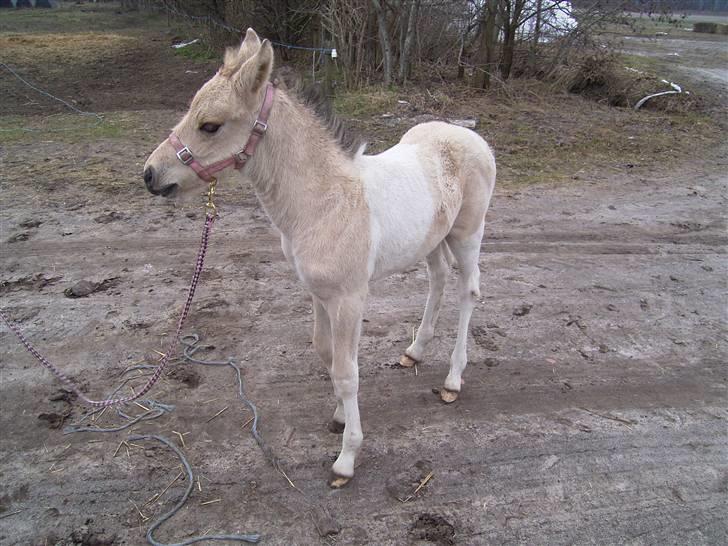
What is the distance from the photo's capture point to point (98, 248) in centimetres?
533

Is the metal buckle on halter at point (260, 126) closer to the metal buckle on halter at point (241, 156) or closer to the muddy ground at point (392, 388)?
the metal buckle on halter at point (241, 156)

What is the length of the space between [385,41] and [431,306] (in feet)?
29.2

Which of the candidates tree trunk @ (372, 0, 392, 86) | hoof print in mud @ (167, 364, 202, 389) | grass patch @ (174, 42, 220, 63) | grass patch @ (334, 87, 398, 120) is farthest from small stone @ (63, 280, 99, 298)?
grass patch @ (174, 42, 220, 63)

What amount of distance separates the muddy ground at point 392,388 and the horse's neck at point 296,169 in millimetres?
1526

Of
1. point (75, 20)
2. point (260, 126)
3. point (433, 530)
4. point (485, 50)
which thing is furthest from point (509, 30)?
point (75, 20)

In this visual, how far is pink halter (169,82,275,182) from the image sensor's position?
244 centimetres

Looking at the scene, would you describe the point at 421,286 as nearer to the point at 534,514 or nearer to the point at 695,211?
the point at 534,514

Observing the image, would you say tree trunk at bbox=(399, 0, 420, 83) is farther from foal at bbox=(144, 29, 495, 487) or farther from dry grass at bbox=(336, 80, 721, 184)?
foal at bbox=(144, 29, 495, 487)

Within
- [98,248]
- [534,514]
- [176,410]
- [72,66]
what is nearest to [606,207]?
[534,514]

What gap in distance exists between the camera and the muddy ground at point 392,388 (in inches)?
108

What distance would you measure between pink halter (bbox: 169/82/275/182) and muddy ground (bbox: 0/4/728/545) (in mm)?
1743

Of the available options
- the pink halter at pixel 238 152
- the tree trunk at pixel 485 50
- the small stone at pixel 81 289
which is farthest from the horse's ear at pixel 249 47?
the tree trunk at pixel 485 50

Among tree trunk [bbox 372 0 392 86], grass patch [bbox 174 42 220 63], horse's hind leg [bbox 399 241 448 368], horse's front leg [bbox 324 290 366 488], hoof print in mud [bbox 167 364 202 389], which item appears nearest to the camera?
horse's front leg [bbox 324 290 366 488]

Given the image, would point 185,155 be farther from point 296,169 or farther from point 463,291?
point 463,291
